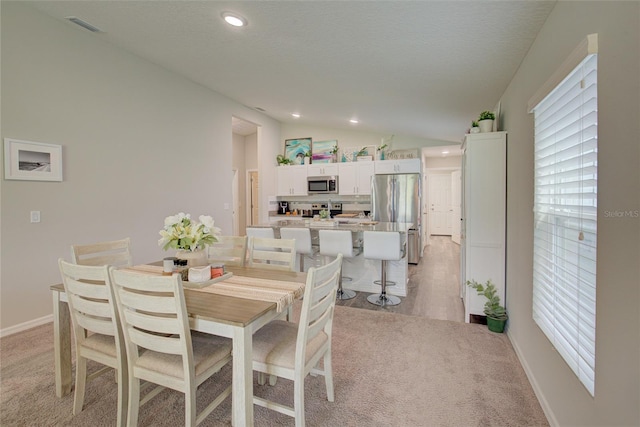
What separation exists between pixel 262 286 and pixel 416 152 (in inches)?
218

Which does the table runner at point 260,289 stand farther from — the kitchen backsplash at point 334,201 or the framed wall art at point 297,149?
the framed wall art at point 297,149

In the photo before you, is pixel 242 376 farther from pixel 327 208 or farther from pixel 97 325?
pixel 327 208

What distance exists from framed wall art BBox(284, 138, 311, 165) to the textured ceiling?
2228 millimetres

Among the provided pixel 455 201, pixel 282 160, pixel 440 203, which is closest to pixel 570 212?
pixel 282 160

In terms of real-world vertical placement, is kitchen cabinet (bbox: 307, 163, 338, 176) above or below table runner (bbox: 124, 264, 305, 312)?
above

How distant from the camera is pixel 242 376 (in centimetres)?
135

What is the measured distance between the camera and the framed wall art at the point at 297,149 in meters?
6.91

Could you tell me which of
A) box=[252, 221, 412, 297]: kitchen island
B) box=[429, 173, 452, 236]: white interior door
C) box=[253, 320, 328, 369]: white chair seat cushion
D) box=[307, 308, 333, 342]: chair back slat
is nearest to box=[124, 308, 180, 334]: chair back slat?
box=[253, 320, 328, 369]: white chair seat cushion

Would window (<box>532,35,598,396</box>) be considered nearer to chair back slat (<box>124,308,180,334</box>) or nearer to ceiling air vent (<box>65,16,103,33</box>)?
chair back slat (<box>124,308,180,334</box>)

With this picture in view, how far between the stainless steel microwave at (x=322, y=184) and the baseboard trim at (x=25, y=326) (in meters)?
4.64

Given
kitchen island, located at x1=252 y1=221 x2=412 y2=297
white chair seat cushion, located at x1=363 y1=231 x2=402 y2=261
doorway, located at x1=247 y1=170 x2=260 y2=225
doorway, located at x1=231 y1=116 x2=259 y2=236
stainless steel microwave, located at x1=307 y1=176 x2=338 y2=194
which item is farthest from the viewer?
doorway, located at x1=247 y1=170 x2=260 y2=225

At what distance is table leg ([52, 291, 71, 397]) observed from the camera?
1.84 metres

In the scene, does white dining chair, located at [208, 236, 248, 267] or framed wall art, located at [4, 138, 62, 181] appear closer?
white dining chair, located at [208, 236, 248, 267]

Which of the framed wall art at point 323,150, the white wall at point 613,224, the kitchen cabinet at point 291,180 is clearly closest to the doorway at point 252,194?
the kitchen cabinet at point 291,180
